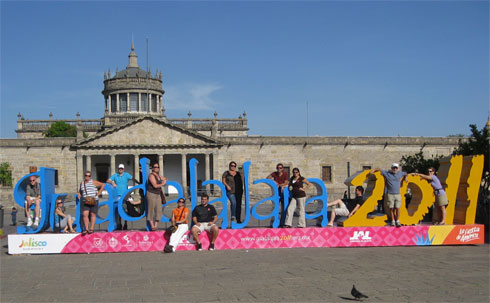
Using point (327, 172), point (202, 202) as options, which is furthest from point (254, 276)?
point (327, 172)

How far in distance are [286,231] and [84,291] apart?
550 centimetres

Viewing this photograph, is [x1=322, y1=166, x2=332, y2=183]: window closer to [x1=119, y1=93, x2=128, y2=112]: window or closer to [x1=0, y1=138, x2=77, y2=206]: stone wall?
[x1=0, y1=138, x2=77, y2=206]: stone wall

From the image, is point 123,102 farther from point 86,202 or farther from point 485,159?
point 86,202

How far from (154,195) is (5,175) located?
110 feet

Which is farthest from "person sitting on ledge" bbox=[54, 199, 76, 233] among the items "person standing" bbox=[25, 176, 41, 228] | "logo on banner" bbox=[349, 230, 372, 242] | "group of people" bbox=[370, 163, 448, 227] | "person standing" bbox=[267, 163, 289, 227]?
"group of people" bbox=[370, 163, 448, 227]

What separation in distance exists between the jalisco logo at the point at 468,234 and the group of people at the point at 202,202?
0.49 m

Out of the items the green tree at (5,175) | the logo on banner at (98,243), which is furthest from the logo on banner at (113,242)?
the green tree at (5,175)

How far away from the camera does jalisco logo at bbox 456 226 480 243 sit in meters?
12.7

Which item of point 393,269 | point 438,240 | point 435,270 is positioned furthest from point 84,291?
point 438,240

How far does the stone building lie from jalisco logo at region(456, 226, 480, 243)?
90.7 feet

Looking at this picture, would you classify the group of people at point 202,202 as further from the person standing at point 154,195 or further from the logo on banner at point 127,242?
the logo on banner at point 127,242

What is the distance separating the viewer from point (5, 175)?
41.8 meters

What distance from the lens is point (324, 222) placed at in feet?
41.8

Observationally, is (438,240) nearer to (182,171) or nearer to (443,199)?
(443,199)
